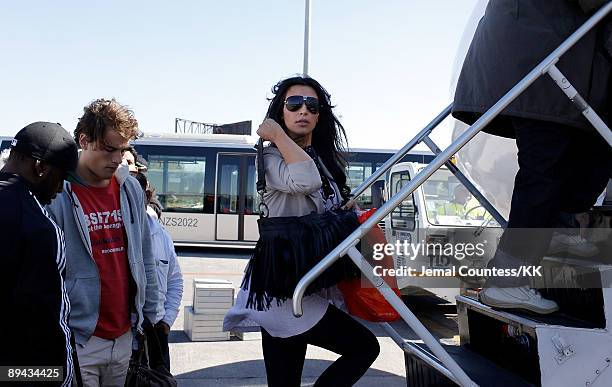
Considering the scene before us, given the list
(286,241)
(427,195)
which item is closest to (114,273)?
(286,241)

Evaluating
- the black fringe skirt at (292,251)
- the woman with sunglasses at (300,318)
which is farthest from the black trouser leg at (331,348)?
the black fringe skirt at (292,251)

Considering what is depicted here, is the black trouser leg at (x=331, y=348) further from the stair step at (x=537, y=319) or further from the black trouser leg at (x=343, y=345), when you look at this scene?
the stair step at (x=537, y=319)

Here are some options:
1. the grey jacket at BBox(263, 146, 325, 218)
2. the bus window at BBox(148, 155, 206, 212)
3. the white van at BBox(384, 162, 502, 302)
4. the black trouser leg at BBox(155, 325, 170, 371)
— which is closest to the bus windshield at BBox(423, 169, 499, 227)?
the white van at BBox(384, 162, 502, 302)

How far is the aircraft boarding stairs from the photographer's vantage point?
2.08m

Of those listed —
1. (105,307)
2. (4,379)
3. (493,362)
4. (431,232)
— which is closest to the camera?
(4,379)

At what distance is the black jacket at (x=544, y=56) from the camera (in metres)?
2.21

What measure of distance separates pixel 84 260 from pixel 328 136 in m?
1.22

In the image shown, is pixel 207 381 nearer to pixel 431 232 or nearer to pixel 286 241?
pixel 286 241

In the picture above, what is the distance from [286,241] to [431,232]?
5.30 metres

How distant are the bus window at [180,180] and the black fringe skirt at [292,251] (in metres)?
13.3

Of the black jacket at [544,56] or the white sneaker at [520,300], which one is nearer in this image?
the black jacket at [544,56]

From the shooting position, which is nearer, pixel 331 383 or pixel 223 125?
pixel 331 383

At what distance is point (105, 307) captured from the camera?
259 centimetres

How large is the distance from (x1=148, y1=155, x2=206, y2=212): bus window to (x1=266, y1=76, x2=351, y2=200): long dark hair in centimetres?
1289
